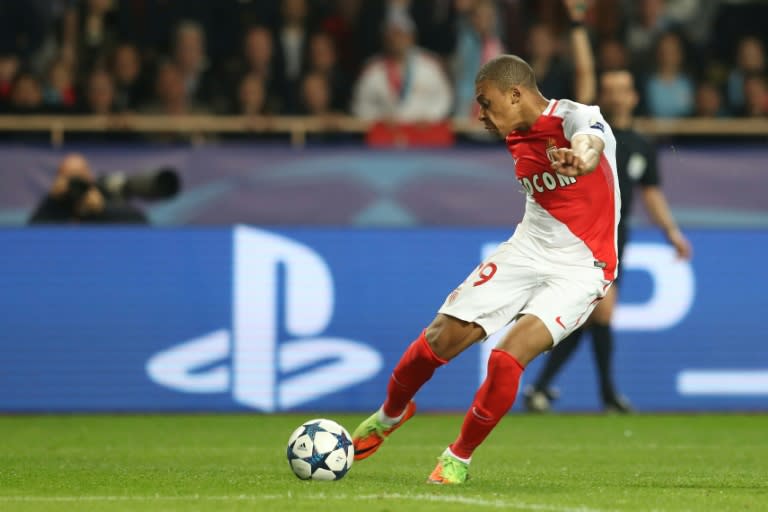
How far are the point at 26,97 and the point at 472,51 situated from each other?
4166 millimetres

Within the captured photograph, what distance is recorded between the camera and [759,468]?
8266 millimetres

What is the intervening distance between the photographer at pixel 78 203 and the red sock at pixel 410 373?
5592 millimetres

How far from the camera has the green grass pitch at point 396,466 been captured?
6.45m

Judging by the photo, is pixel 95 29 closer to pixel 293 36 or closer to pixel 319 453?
pixel 293 36

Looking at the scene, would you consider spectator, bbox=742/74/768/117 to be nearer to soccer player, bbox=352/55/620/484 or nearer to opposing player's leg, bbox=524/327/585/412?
opposing player's leg, bbox=524/327/585/412

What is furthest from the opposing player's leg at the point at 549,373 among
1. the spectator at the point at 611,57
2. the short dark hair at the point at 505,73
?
the short dark hair at the point at 505,73

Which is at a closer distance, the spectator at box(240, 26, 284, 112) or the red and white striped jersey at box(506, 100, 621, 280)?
the red and white striped jersey at box(506, 100, 621, 280)

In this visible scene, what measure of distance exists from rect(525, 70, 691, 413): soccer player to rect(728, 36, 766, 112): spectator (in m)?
3.79

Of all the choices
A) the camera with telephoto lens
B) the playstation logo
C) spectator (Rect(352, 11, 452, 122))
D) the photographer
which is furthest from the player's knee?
spectator (Rect(352, 11, 452, 122))

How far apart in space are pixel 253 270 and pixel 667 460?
4.54 metres

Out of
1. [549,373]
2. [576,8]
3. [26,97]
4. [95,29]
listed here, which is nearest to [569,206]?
[576,8]

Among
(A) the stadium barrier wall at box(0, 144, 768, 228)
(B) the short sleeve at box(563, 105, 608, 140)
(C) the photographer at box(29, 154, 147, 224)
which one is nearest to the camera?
(B) the short sleeve at box(563, 105, 608, 140)

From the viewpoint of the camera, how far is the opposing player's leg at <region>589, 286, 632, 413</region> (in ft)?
39.1

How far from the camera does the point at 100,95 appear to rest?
14305 mm
